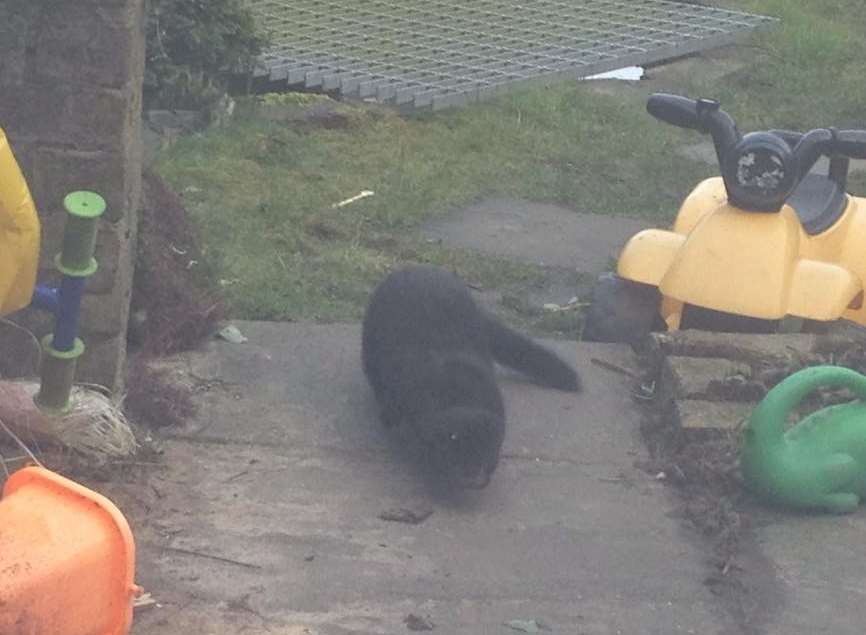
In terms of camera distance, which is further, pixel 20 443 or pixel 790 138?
pixel 790 138

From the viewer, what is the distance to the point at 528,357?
17.3 feet

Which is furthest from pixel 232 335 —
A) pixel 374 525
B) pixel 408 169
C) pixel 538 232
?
pixel 408 169

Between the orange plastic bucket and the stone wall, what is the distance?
49.0 inches

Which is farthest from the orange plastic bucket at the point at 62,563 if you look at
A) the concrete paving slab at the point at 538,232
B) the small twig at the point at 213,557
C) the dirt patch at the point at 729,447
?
the concrete paving slab at the point at 538,232

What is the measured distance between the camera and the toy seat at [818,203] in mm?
5812

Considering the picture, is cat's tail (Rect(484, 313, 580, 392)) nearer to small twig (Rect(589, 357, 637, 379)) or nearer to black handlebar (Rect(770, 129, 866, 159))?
small twig (Rect(589, 357, 637, 379))

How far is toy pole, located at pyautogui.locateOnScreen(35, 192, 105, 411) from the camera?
3.92m

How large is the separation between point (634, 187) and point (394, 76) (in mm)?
1801

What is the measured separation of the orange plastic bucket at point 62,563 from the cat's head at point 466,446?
47.5 inches

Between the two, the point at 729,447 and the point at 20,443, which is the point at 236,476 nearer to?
the point at 20,443

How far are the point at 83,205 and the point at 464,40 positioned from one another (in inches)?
263

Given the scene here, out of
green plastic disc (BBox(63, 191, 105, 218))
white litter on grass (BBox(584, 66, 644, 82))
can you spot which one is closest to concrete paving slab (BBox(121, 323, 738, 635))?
→ green plastic disc (BBox(63, 191, 105, 218))

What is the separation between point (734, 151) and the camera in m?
5.50

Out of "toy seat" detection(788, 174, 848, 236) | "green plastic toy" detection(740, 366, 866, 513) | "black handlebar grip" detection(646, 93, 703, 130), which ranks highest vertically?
"black handlebar grip" detection(646, 93, 703, 130)
